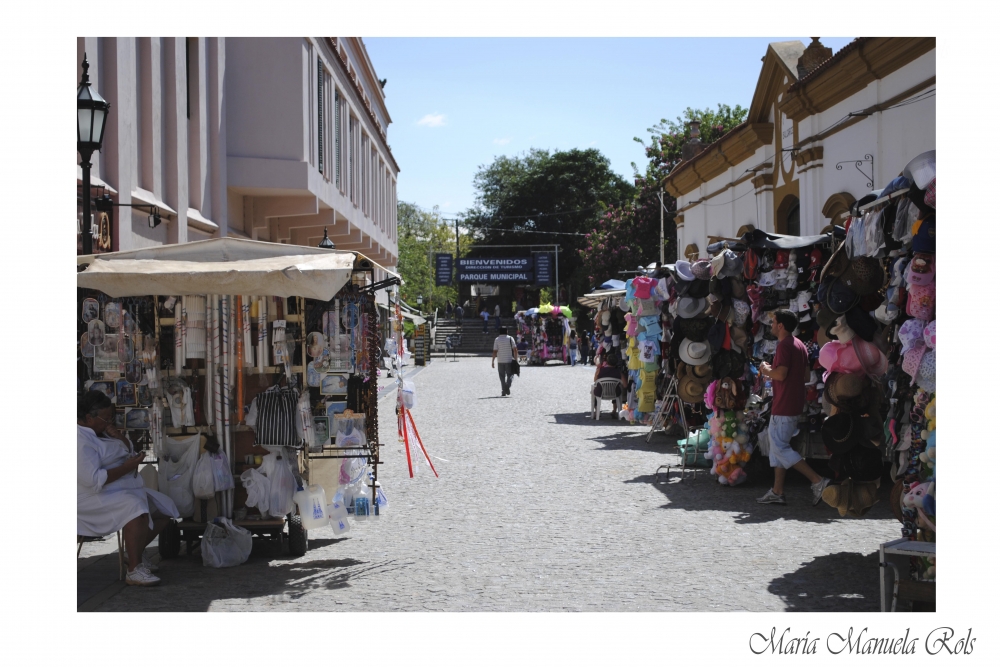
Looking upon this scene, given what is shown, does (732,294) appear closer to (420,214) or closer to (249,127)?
(249,127)

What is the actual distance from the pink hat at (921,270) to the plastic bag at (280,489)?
4.48 metres

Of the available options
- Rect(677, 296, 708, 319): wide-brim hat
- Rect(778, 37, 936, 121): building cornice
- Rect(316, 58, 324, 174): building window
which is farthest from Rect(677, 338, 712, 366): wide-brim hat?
Rect(316, 58, 324, 174): building window

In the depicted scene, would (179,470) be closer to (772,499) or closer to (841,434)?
(841,434)

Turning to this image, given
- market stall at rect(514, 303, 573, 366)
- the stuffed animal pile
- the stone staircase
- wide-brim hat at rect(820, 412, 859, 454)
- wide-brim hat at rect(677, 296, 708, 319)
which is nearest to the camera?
wide-brim hat at rect(820, 412, 859, 454)

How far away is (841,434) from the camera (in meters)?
6.88

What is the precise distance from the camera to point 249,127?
62.5 ft

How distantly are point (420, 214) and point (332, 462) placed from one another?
80.7 metres

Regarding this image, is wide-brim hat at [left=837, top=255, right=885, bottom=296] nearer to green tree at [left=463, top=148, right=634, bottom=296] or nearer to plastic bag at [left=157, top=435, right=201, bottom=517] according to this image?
plastic bag at [left=157, top=435, right=201, bottom=517]

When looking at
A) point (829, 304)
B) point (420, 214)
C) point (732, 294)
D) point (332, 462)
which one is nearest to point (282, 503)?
point (332, 462)

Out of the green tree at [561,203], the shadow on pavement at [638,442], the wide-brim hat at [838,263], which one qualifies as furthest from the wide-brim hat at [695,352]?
the green tree at [561,203]

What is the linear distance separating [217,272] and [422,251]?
63.4m

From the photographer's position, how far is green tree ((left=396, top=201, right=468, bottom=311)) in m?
62.9

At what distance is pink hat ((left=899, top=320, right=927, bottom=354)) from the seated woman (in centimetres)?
487

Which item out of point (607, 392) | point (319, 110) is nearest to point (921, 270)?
point (607, 392)
